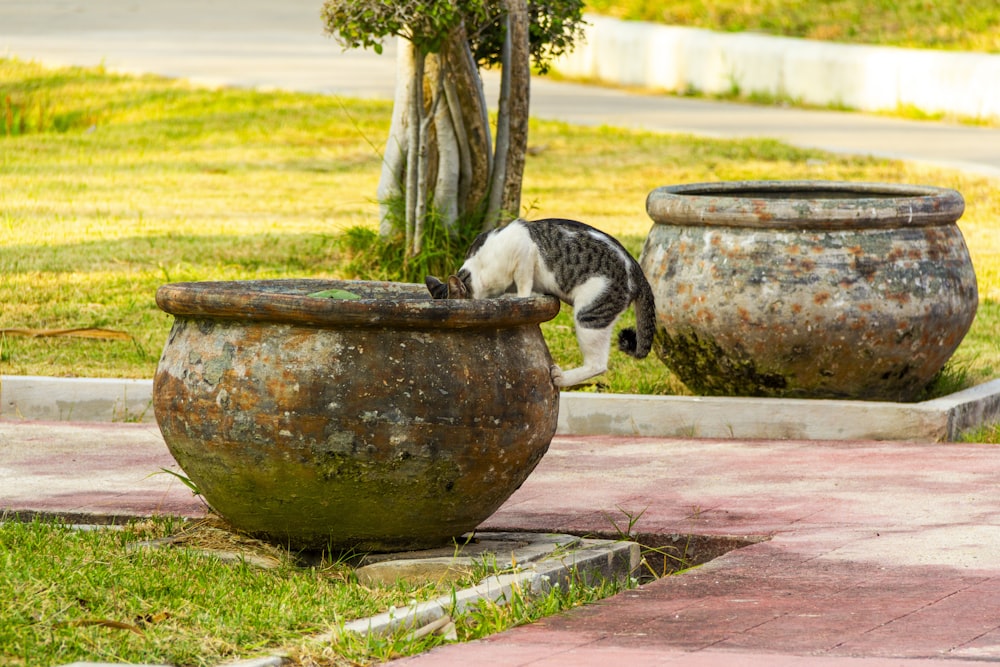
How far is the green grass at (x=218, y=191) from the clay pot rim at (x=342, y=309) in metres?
3.28

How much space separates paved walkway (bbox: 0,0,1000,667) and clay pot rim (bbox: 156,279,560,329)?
0.98 metres

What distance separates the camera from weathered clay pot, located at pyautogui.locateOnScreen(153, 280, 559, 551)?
517 cm

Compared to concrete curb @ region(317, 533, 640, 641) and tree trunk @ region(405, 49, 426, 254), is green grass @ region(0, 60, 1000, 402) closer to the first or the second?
tree trunk @ region(405, 49, 426, 254)

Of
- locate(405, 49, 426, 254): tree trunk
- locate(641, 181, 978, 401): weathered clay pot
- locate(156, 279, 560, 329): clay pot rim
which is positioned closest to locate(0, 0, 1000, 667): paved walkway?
locate(641, 181, 978, 401): weathered clay pot

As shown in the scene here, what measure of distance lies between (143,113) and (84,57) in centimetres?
425

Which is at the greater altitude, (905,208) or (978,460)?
(905,208)

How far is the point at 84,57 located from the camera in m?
22.4

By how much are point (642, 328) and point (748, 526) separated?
96 cm

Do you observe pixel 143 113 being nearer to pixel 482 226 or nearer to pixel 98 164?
pixel 98 164

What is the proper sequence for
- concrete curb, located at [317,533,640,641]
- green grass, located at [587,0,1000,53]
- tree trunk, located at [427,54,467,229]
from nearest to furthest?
concrete curb, located at [317,533,640,641], tree trunk, located at [427,54,467,229], green grass, located at [587,0,1000,53]

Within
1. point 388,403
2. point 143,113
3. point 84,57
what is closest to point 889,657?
point 388,403

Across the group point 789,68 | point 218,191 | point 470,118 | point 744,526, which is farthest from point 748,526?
point 789,68

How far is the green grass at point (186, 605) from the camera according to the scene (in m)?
4.49

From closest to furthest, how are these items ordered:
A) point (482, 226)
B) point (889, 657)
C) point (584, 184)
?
point (889, 657) < point (482, 226) < point (584, 184)
